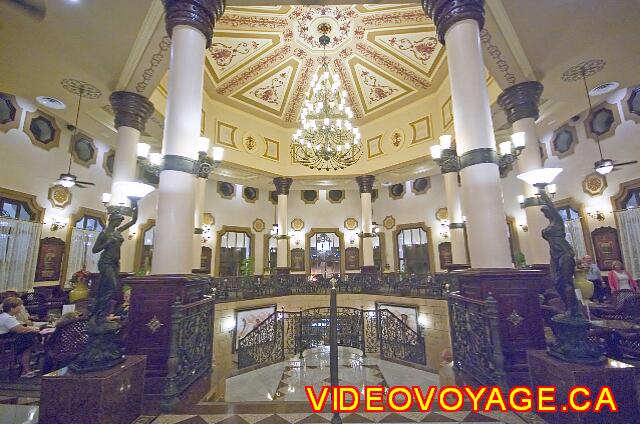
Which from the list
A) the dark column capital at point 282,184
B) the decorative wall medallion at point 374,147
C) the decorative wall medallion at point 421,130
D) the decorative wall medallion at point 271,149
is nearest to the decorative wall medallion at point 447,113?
the decorative wall medallion at point 421,130

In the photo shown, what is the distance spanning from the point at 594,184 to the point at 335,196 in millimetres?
9706

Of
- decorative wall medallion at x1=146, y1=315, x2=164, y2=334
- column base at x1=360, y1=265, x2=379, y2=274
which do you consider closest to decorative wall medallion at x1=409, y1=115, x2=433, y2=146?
column base at x1=360, y1=265, x2=379, y2=274

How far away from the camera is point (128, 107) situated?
5945mm

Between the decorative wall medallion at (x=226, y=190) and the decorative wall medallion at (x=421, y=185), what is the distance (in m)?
8.57

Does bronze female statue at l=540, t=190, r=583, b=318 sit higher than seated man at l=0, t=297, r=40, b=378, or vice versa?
bronze female statue at l=540, t=190, r=583, b=318

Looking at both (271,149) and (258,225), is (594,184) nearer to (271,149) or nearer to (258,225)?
(271,149)

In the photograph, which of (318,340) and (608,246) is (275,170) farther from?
(608,246)

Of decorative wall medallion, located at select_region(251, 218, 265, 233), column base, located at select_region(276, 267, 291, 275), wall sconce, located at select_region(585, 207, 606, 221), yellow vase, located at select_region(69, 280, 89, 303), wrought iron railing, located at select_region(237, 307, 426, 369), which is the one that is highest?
decorative wall medallion, located at select_region(251, 218, 265, 233)

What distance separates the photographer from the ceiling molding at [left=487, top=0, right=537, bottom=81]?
482 centimetres

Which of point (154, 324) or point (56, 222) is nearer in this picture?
point (154, 324)

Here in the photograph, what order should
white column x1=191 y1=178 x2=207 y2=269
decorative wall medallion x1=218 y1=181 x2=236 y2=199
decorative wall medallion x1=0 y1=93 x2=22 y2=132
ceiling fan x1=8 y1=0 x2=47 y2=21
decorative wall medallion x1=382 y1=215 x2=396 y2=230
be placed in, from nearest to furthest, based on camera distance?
1. ceiling fan x1=8 y1=0 x2=47 y2=21
2. decorative wall medallion x1=0 y1=93 x2=22 y2=132
3. white column x1=191 y1=178 x2=207 y2=269
4. decorative wall medallion x1=218 y1=181 x2=236 y2=199
5. decorative wall medallion x1=382 y1=215 x2=396 y2=230

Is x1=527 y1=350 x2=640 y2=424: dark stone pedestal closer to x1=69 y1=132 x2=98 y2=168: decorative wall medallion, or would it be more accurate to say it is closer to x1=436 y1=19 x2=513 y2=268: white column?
x1=436 y1=19 x2=513 y2=268: white column

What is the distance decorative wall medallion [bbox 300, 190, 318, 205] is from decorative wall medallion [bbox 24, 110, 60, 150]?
9443 millimetres

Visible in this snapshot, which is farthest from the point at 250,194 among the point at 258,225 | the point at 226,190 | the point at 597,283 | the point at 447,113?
the point at 597,283
